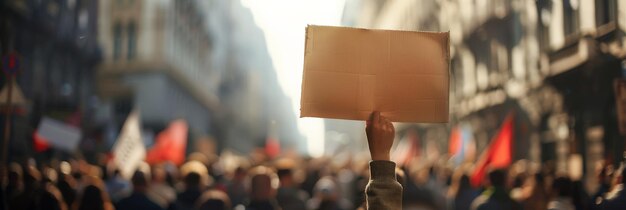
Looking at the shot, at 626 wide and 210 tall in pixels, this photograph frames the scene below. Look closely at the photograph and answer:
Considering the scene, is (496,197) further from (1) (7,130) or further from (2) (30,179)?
(1) (7,130)

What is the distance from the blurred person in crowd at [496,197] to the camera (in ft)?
22.4

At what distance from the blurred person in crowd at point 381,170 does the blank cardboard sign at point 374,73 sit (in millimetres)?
68

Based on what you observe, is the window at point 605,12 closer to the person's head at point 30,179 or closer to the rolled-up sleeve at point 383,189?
the person's head at point 30,179

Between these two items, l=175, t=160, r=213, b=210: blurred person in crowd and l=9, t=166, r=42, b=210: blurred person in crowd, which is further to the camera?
l=175, t=160, r=213, b=210: blurred person in crowd

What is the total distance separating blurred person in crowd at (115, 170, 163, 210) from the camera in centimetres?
680

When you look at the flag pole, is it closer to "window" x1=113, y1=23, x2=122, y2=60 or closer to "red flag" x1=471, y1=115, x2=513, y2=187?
"red flag" x1=471, y1=115, x2=513, y2=187

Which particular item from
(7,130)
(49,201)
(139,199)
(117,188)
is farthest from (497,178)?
(7,130)

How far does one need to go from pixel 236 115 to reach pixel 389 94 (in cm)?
8823

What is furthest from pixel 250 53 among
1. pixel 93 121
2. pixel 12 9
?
pixel 12 9

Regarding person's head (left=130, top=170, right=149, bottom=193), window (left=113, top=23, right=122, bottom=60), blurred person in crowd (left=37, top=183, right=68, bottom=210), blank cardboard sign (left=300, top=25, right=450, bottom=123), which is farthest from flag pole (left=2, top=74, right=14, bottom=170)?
window (left=113, top=23, right=122, bottom=60)

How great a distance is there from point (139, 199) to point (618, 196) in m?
3.66

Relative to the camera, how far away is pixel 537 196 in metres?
6.63

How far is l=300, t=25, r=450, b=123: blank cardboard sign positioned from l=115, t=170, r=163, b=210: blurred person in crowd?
3.73 m

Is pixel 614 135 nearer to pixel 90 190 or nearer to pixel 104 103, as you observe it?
pixel 90 190
